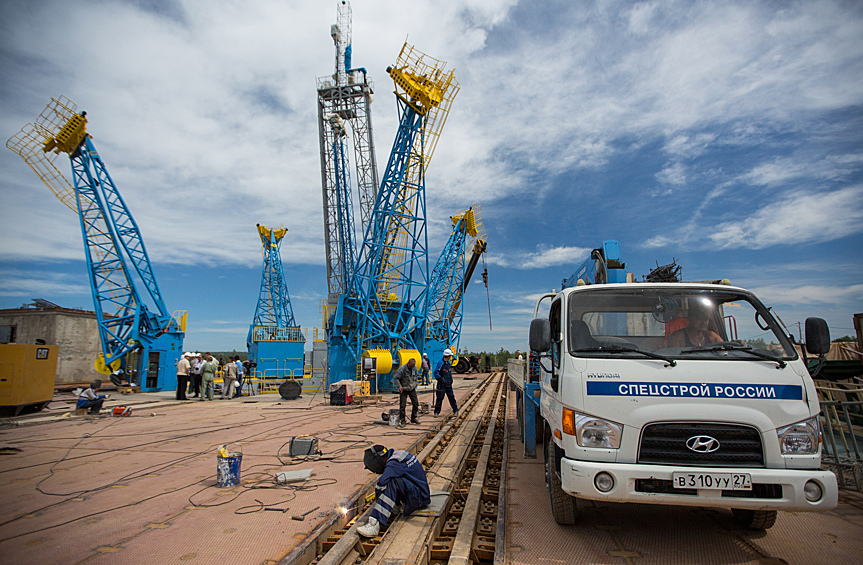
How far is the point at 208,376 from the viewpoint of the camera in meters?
16.5

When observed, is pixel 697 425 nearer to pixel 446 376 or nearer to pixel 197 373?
pixel 446 376

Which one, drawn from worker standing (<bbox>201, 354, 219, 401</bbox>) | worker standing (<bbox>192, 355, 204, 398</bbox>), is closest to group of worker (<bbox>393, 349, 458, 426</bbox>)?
worker standing (<bbox>201, 354, 219, 401</bbox>)

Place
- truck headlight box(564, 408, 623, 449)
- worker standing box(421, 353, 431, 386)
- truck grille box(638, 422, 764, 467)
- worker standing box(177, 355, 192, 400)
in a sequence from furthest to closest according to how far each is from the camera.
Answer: worker standing box(421, 353, 431, 386) → worker standing box(177, 355, 192, 400) → truck headlight box(564, 408, 623, 449) → truck grille box(638, 422, 764, 467)

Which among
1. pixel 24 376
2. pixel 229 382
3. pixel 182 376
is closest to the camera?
pixel 24 376

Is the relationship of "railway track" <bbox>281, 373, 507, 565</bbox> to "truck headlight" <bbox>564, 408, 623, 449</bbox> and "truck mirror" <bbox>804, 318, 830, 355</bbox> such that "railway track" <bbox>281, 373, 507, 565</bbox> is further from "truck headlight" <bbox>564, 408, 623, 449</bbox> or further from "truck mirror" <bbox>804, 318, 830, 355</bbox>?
"truck mirror" <bbox>804, 318, 830, 355</bbox>

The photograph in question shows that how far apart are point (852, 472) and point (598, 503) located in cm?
313

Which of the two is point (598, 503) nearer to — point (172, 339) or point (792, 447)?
point (792, 447)

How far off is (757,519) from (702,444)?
4.50 feet

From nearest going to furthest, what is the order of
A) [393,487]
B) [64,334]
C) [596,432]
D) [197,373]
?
1. [596,432]
2. [393,487]
3. [197,373]
4. [64,334]

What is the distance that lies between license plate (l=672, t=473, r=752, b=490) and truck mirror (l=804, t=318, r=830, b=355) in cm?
129

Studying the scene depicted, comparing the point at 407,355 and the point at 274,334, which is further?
Result: the point at 274,334

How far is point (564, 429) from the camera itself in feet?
11.8

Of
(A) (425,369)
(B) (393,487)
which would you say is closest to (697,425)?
(B) (393,487)

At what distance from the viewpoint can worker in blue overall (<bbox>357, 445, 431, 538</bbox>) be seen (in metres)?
3.87
